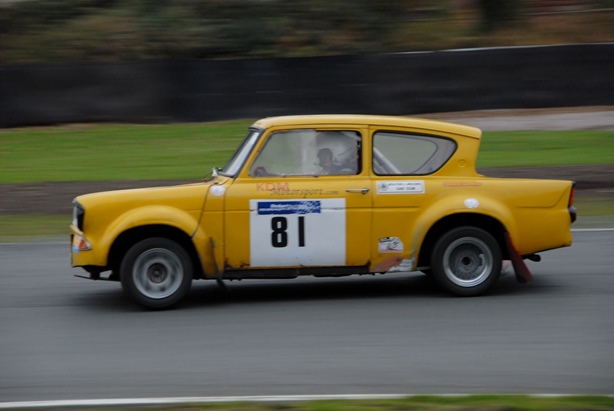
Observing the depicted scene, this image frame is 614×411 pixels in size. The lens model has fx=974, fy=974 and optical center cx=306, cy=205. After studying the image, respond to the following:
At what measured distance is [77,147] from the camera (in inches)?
803

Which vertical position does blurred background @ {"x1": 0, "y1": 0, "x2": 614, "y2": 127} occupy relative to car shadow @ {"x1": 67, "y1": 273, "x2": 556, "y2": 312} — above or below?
above

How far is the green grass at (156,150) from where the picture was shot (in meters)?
17.6

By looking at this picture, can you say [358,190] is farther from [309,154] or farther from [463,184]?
[463,184]

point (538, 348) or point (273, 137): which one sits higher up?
point (273, 137)

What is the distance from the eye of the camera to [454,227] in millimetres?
8375

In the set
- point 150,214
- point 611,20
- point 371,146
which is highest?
point 611,20

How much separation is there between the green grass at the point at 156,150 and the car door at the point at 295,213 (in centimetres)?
872

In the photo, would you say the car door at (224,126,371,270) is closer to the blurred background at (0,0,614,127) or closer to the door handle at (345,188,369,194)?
the door handle at (345,188,369,194)

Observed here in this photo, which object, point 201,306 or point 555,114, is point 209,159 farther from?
point 201,306

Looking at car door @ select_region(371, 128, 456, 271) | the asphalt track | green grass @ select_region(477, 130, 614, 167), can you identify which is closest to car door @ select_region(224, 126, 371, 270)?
car door @ select_region(371, 128, 456, 271)

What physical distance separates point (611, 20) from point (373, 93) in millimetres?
10851

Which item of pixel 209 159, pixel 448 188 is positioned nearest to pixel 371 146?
pixel 448 188

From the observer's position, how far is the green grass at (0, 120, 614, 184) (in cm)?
1762

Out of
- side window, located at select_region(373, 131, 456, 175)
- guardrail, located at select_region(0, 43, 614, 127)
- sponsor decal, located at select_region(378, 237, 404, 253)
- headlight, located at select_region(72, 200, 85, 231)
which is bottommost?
sponsor decal, located at select_region(378, 237, 404, 253)
